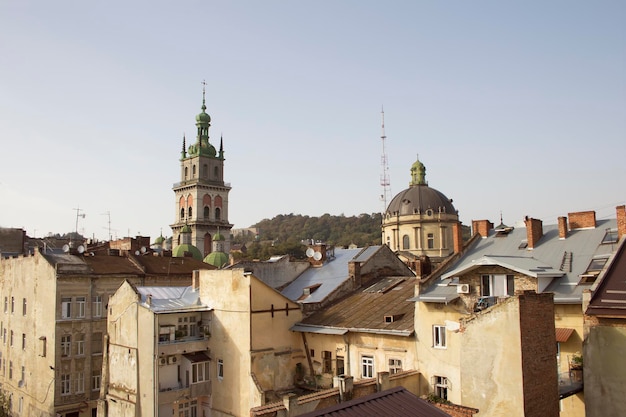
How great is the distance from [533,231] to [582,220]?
8.52ft

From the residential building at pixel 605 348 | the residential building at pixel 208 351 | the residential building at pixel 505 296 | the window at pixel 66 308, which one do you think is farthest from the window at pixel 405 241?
the residential building at pixel 605 348

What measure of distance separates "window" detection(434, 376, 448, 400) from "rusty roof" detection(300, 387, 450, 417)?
30.4 ft

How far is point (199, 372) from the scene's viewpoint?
32562 millimetres

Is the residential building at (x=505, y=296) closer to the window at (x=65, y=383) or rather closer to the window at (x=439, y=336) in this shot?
the window at (x=439, y=336)

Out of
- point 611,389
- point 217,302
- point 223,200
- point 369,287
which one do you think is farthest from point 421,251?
point 611,389

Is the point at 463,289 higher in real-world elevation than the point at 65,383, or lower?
higher

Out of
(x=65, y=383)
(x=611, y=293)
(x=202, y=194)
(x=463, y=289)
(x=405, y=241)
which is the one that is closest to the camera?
(x=611, y=293)

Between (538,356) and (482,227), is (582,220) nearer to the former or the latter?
(482,227)

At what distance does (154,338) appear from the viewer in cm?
3138

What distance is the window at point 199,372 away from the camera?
32219mm

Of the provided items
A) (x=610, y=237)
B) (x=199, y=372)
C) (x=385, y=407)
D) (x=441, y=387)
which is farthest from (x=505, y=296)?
(x=199, y=372)

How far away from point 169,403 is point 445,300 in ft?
52.7

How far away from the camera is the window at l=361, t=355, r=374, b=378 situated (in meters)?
29.8

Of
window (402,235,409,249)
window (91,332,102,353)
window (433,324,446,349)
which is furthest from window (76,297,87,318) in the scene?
window (402,235,409,249)
